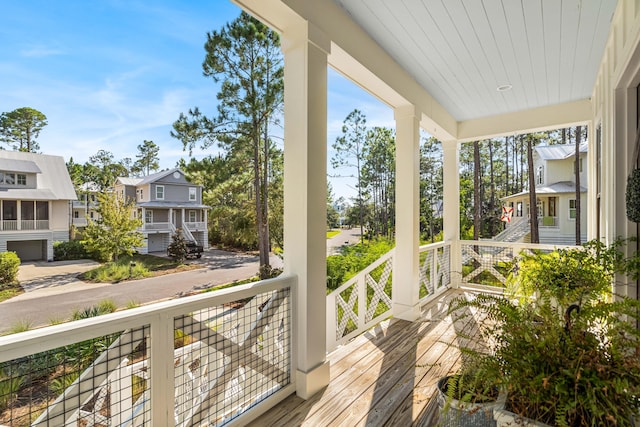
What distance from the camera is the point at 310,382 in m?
2.16

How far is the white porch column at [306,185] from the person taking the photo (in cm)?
214

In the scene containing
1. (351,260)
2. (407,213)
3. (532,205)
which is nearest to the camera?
(407,213)

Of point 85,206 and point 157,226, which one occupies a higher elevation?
point 85,206

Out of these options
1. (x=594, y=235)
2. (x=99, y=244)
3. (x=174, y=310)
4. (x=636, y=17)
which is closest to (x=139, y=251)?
(x=99, y=244)

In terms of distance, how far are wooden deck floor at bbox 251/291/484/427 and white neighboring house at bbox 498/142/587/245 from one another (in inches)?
242

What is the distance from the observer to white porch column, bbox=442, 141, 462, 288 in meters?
5.13

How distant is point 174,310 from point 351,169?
294 inches

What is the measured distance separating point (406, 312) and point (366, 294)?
497 millimetres

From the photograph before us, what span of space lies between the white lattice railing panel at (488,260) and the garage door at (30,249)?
16.8ft

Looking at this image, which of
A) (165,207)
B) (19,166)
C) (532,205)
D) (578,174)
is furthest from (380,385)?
(532,205)

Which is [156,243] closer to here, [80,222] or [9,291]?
[80,222]

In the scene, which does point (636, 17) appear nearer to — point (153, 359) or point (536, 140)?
point (153, 359)

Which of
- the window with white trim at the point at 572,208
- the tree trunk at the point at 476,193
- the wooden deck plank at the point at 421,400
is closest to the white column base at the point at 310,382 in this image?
the wooden deck plank at the point at 421,400

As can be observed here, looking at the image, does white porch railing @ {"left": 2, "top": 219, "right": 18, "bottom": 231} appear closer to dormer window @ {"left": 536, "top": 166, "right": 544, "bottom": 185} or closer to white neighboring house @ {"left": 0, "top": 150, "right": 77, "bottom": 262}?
white neighboring house @ {"left": 0, "top": 150, "right": 77, "bottom": 262}
